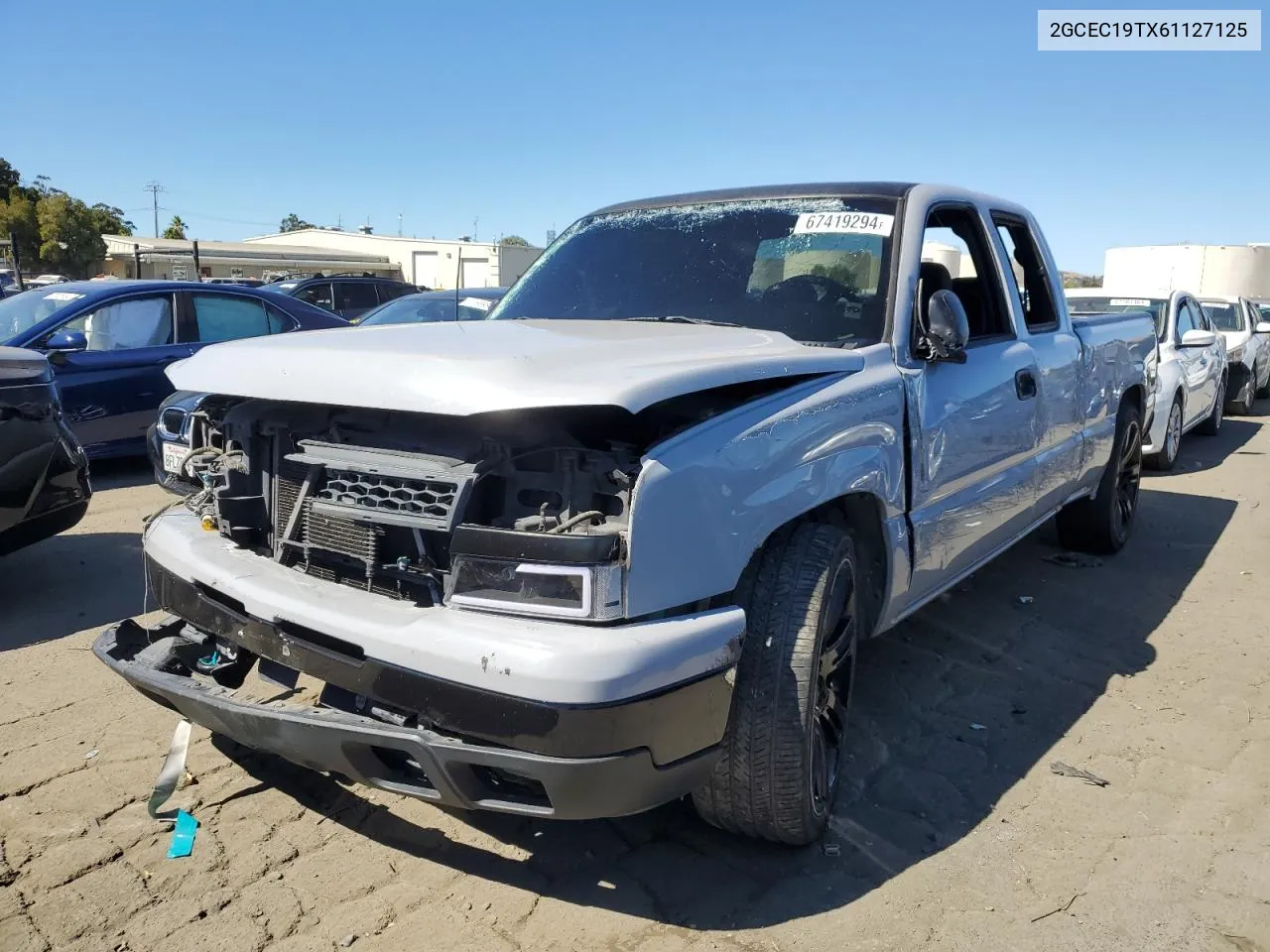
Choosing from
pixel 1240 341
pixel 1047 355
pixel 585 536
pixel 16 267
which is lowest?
pixel 585 536

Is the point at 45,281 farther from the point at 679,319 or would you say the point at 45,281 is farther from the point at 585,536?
the point at 585,536

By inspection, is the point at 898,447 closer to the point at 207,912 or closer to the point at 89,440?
the point at 207,912

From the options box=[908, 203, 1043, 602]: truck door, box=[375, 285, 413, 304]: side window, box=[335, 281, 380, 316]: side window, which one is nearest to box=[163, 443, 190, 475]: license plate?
box=[908, 203, 1043, 602]: truck door

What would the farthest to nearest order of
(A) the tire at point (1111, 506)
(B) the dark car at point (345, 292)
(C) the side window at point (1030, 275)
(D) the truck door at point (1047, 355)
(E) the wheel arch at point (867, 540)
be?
1. (B) the dark car at point (345, 292)
2. (A) the tire at point (1111, 506)
3. (C) the side window at point (1030, 275)
4. (D) the truck door at point (1047, 355)
5. (E) the wheel arch at point (867, 540)

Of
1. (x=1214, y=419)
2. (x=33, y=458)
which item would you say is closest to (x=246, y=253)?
(x=1214, y=419)

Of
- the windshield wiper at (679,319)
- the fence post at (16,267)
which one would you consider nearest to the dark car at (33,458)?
the windshield wiper at (679,319)

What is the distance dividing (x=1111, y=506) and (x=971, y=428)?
2713mm

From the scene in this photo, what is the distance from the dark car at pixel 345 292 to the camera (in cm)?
1652

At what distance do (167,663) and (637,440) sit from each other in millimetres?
1510

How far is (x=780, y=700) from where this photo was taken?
97.4 inches

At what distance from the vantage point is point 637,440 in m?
2.35

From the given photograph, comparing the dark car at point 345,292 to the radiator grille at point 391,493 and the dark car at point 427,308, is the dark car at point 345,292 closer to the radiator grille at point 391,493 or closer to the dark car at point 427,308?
the dark car at point 427,308

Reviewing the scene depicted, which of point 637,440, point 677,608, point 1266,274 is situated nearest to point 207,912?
point 677,608


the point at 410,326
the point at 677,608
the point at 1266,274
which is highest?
the point at 1266,274
